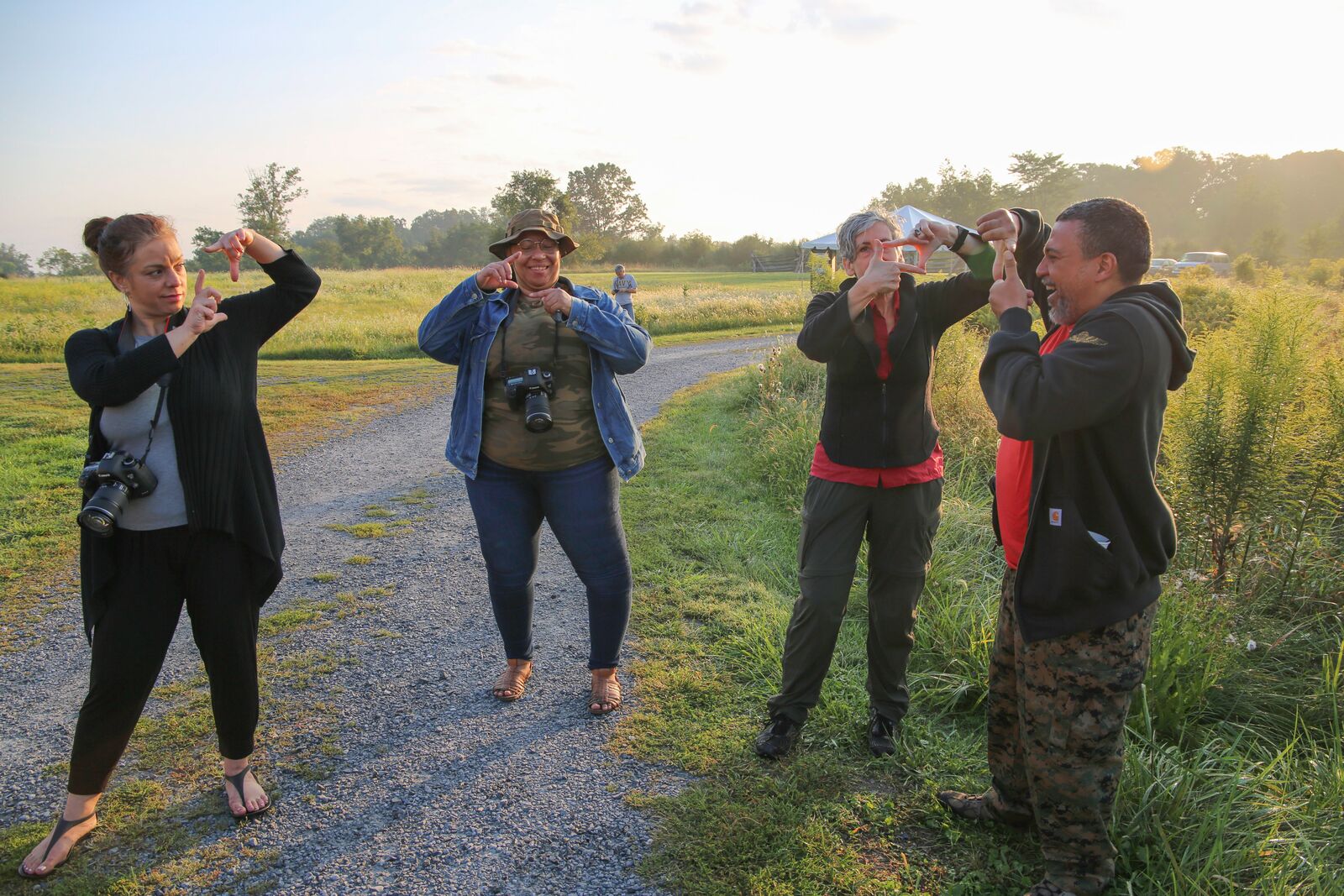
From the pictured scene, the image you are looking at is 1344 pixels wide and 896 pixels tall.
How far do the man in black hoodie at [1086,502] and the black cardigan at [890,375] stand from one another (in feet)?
2.32

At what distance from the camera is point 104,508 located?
242 centimetres

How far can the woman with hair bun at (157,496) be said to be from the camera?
252 centimetres

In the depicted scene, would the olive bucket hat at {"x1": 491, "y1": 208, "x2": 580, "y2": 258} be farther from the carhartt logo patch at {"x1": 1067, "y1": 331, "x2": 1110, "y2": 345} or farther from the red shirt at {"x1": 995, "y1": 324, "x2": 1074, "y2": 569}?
the carhartt logo patch at {"x1": 1067, "y1": 331, "x2": 1110, "y2": 345}

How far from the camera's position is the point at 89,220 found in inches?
107

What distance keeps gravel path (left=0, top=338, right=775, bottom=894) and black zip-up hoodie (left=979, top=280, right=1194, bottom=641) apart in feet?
5.33

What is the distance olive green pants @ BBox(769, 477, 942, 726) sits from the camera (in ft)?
10.3

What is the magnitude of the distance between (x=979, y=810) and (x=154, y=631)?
2893 mm

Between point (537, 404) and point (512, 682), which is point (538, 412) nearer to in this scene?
point (537, 404)

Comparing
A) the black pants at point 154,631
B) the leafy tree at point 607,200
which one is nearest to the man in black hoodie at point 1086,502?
the black pants at point 154,631

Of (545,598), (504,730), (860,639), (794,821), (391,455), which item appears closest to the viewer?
(794,821)

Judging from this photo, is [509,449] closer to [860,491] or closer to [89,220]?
[860,491]

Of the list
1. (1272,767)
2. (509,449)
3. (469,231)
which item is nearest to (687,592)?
(509,449)

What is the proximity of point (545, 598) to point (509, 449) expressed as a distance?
186 cm

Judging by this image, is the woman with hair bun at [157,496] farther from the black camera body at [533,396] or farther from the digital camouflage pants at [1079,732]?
the digital camouflage pants at [1079,732]
